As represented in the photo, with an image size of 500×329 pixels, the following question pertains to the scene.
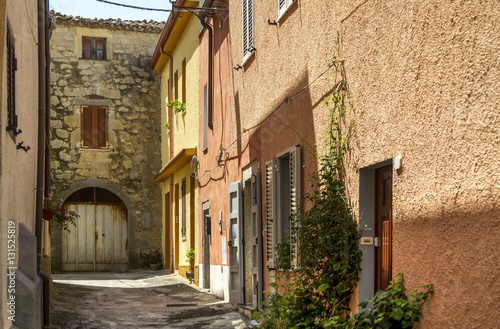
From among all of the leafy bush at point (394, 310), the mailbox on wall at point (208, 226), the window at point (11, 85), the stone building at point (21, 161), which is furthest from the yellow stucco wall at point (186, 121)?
the leafy bush at point (394, 310)

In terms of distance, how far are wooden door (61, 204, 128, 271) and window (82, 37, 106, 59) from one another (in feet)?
14.4

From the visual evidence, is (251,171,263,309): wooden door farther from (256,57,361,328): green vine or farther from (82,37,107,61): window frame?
(82,37,107,61): window frame

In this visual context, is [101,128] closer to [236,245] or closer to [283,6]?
[236,245]

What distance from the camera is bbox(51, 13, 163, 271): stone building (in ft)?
63.5

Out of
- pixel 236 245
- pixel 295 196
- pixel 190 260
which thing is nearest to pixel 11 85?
pixel 295 196

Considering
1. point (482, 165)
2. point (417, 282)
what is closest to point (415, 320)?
point (417, 282)

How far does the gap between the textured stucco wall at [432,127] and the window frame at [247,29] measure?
2.71 m

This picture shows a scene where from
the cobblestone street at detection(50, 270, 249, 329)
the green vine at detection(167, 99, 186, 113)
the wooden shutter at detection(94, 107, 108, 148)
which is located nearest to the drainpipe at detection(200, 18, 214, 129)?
the cobblestone street at detection(50, 270, 249, 329)

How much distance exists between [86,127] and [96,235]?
311cm

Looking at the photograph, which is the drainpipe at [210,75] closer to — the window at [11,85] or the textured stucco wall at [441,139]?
the window at [11,85]

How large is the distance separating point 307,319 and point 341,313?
1.34 ft

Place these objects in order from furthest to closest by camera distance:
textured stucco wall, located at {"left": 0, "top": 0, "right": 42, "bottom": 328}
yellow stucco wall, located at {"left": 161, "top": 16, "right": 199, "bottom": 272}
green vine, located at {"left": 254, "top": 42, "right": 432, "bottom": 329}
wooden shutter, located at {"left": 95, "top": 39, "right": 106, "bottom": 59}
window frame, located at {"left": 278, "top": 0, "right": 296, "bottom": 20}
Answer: wooden shutter, located at {"left": 95, "top": 39, "right": 106, "bottom": 59}, yellow stucco wall, located at {"left": 161, "top": 16, "right": 199, "bottom": 272}, window frame, located at {"left": 278, "top": 0, "right": 296, "bottom": 20}, green vine, located at {"left": 254, "top": 42, "right": 432, "bottom": 329}, textured stucco wall, located at {"left": 0, "top": 0, "right": 42, "bottom": 328}

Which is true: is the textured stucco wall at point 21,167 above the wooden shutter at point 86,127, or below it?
below

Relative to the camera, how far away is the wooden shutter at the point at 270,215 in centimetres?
864
